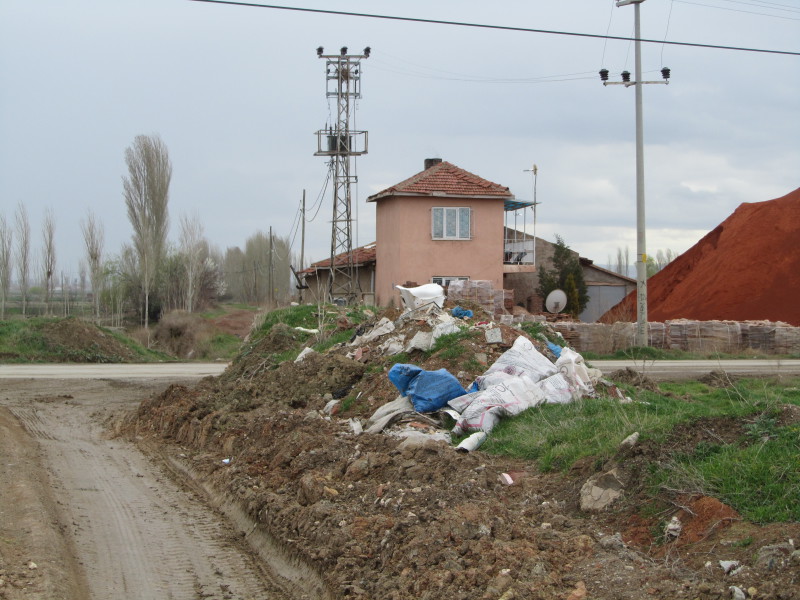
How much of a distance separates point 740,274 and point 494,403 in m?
33.3

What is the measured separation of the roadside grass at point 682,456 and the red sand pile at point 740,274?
82.9ft

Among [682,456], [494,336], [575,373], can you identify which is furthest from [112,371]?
[682,456]

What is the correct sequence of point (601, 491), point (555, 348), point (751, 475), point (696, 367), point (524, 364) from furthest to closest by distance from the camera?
1. point (696, 367)
2. point (555, 348)
3. point (524, 364)
4. point (601, 491)
5. point (751, 475)

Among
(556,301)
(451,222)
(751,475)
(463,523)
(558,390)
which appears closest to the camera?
(751,475)

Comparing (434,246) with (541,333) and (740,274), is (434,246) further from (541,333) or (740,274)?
(541,333)

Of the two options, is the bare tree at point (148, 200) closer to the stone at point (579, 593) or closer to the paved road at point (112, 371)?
the paved road at point (112, 371)

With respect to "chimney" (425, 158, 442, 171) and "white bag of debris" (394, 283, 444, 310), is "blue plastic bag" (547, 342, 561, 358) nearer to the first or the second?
"white bag of debris" (394, 283, 444, 310)

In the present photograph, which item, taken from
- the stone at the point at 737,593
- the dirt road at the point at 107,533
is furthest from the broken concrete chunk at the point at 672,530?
the dirt road at the point at 107,533

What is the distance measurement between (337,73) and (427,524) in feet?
104

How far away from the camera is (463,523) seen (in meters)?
6.32

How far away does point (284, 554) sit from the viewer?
295 inches

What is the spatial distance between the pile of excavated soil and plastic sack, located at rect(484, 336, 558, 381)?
82cm

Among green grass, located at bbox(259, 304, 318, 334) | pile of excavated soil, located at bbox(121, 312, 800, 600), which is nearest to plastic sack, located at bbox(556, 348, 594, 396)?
pile of excavated soil, located at bbox(121, 312, 800, 600)

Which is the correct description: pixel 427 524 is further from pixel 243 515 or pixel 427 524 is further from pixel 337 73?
pixel 337 73
